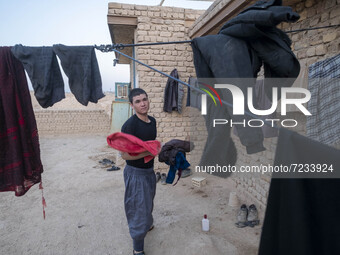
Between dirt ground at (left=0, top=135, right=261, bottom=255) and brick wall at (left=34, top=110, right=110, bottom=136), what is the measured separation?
7.45 m

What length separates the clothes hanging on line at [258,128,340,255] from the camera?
2.98 feet

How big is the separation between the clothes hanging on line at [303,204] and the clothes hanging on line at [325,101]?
1.23 metres

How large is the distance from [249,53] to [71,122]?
13068mm

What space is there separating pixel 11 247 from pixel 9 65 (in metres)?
2.74

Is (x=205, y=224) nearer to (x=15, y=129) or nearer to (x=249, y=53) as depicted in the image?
(x=249, y=53)

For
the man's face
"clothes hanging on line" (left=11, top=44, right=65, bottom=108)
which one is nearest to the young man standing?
the man's face

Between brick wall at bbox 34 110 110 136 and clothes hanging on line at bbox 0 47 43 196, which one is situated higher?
clothes hanging on line at bbox 0 47 43 196

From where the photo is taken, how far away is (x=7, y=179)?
2.15 meters

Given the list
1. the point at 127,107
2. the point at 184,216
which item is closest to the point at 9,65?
the point at 184,216

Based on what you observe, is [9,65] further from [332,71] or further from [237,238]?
[237,238]

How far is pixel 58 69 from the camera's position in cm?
205

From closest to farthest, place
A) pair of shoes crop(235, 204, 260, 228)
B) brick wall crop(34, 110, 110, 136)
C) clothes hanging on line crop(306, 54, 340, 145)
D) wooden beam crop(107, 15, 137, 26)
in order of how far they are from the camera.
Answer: clothes hanging on line crop(306, 54, 340, 145)
pair of shoes crop(235, 204, 260, 228)
wooden beam crop(107, 15, 137, 26)
brick wall crop(34, 110, 110, 136)

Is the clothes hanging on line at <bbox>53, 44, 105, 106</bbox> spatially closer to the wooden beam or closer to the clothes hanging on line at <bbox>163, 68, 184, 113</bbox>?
the clothes hanging on line at <bbox>163, 68, 184, 113</bbox>

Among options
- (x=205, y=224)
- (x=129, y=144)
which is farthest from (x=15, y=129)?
(x=205, y=224)
